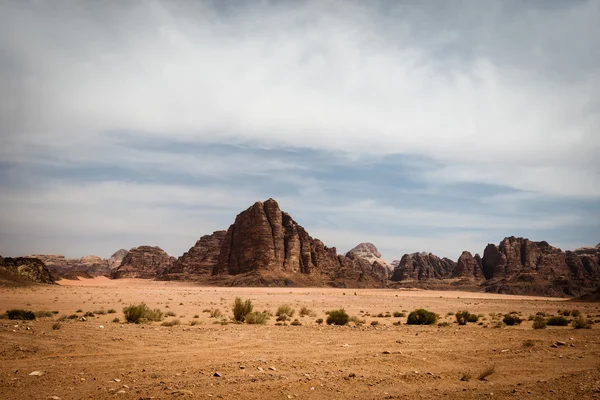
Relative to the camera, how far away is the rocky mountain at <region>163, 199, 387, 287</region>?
11300cm

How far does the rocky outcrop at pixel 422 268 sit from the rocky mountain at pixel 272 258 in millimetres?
43172

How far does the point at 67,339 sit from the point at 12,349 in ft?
5.25

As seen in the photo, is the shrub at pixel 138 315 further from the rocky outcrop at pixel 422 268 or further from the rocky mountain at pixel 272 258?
the rocky outcrop at pixel 422 268

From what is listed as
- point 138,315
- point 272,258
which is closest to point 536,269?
point 272,258

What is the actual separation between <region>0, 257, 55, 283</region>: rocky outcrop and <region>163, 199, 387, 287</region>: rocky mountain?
46295 mm

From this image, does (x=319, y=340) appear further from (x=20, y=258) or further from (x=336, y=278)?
(x=336, y=278)

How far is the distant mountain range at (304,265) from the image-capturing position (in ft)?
340

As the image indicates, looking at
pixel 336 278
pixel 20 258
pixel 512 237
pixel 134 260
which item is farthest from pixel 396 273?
pixel 20 258

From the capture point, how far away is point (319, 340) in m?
12.4

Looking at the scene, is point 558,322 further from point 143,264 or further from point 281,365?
point 143,264

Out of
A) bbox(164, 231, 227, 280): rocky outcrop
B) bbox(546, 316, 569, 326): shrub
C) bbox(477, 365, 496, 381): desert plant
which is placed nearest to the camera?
bbox(477, 365, 496, 381): desert plant

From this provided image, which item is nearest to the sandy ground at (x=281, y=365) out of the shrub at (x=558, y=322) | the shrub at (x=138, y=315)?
the shrub at (x=138, y=315)

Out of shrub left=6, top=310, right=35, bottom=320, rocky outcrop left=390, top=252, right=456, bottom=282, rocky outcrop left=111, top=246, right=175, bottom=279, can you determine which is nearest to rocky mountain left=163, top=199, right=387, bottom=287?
rocky outcrop left=111, top=246, right=175, bottom=279

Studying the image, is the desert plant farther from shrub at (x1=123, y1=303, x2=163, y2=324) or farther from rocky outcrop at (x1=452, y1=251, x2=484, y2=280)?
rocky outcrop at (x1=452, y1=251, x2=484, y2=280)
